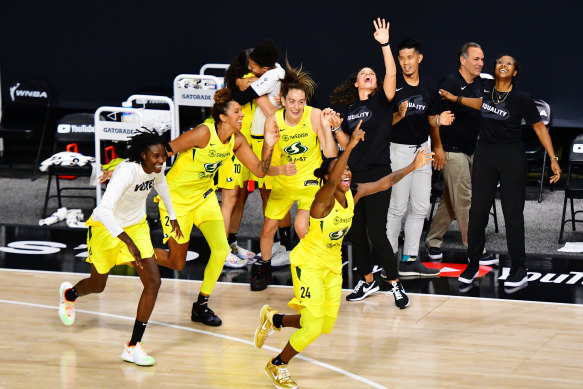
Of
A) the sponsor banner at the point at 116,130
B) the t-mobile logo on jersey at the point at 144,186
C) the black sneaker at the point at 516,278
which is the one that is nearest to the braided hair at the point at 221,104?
the t-mobile logo on jersey at the point at 144,186

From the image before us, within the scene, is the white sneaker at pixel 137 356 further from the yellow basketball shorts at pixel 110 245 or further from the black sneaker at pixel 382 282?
the black sneaker at pixel 382 282

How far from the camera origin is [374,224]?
819 cm

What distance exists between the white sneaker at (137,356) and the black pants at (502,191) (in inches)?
127

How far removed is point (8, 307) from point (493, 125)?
13.9ft

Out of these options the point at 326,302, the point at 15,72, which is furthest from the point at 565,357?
the point at 15,72

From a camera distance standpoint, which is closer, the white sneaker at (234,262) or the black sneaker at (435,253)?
the white sneaker at (234,262)

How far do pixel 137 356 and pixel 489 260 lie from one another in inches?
150

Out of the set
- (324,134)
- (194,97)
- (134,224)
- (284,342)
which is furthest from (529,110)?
(194,97)

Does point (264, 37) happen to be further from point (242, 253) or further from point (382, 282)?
point (382, 282)

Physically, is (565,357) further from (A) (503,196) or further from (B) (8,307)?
(B) (8,307)

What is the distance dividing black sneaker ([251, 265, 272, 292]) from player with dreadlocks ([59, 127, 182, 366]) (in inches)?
62.9

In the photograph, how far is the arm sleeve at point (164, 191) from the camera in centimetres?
708

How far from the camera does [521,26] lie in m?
11.8

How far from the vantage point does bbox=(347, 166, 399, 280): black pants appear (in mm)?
8188
